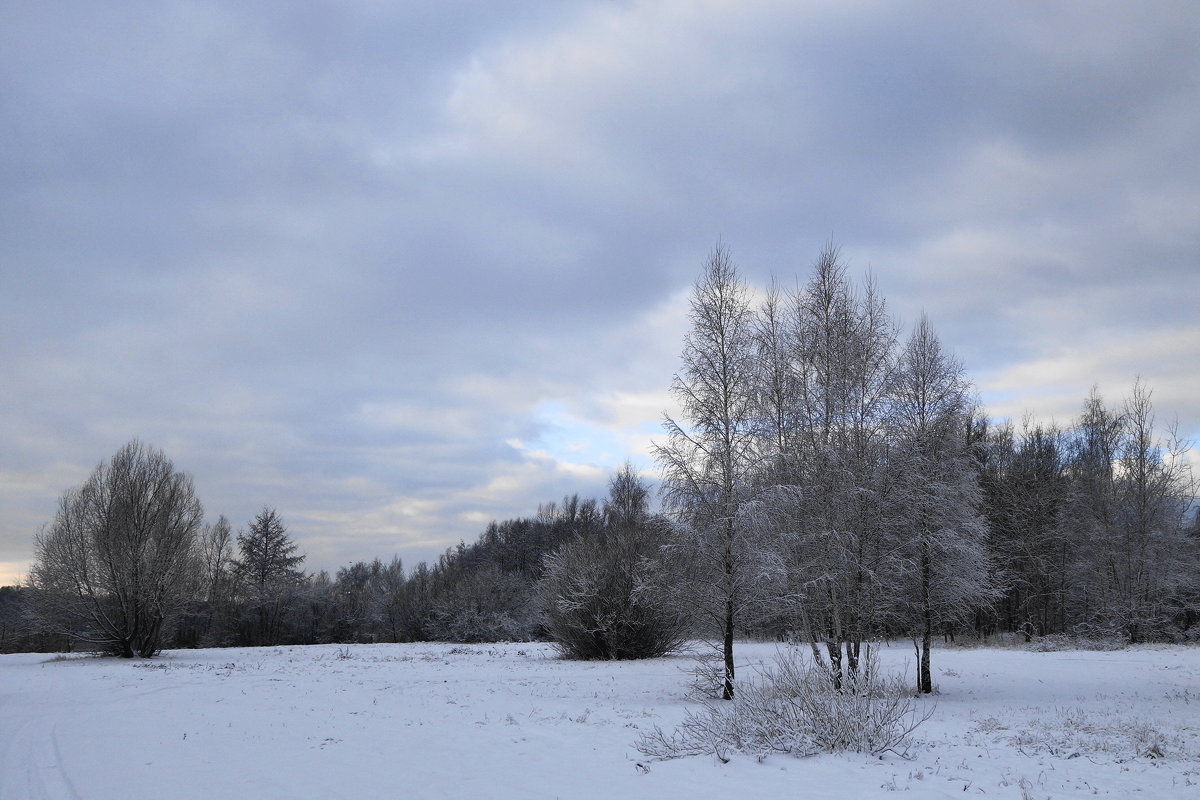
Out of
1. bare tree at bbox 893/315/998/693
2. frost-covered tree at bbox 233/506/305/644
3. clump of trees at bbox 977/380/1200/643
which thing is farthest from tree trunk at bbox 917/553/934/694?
frost-covered tree at bbox 233/506/305/644

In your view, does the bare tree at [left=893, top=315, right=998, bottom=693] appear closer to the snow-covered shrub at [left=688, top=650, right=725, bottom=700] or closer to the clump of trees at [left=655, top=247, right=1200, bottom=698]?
the clump of trees at [left=655, top=247, right=1200, bottom=698]

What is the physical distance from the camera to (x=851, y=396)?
19656mm

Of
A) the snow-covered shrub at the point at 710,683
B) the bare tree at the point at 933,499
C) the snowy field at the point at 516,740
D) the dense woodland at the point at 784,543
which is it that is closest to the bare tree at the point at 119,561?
the dense woodland at the point at 784,543

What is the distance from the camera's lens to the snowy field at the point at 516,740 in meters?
8.58

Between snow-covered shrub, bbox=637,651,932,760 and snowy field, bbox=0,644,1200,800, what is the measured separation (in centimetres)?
31

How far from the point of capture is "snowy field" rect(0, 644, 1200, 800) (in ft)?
28.1

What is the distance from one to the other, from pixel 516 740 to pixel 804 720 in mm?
5018

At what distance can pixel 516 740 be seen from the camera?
12141 mm

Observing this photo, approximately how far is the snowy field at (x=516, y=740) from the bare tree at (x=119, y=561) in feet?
40.4

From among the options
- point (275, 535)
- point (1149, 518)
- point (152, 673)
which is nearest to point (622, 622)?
point (152, 673)

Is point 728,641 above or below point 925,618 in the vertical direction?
below

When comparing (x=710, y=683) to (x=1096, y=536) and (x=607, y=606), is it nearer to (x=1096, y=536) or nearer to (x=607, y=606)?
(x=607, y=606)

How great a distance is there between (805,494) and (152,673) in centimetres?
2501

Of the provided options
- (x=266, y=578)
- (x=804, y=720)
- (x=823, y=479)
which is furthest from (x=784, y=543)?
(x=266, y=578)
